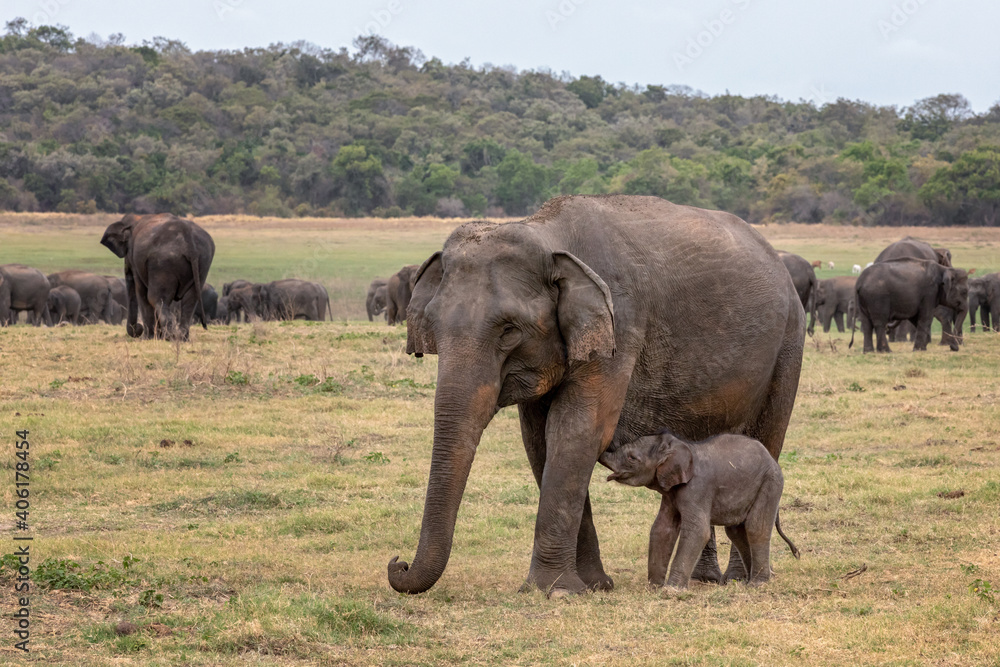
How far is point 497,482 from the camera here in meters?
11.7

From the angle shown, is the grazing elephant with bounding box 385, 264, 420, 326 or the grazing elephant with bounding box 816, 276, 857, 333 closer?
the grazing elephant with bounding box 385, 264, 420, 326

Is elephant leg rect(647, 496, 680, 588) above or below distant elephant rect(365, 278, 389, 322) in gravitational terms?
above

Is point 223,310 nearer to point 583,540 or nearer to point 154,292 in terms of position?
point 154,292

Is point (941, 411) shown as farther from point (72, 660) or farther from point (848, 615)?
point (72, 660)

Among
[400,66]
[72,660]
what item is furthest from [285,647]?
[400,66]

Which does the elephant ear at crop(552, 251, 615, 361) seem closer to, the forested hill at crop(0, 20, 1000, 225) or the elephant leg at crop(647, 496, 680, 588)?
the elephant leg at crop(647, 496, 680, 588)

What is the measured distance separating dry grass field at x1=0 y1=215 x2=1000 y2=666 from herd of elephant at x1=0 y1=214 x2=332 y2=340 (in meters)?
0.91

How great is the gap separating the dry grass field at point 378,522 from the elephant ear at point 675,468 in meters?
0.67

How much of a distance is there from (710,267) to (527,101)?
4746 inches

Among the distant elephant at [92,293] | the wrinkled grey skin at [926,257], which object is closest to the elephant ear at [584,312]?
the wrinkled grey skin at [926,257]

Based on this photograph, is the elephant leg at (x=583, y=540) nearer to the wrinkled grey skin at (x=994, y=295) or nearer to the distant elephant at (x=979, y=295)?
the wrinkled grey skin at (x=994, y=295)

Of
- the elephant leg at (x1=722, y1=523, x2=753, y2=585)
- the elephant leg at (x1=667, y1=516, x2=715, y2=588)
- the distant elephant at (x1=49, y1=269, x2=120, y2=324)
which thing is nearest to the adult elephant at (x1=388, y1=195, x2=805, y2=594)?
the elephant leg at (x1=722, y1=523, x2=753, y2=585)

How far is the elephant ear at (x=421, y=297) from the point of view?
23.4 ft

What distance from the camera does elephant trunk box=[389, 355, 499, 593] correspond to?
6.68m
